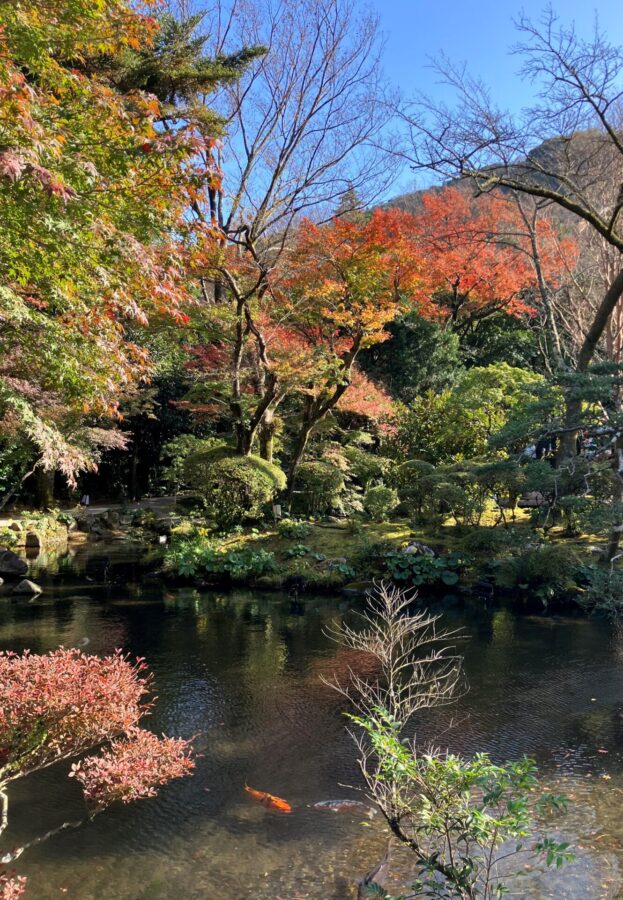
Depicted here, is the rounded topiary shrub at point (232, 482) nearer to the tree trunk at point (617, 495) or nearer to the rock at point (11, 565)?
the rock at point (11, 565)

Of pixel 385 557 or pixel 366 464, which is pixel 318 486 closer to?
pixel 366 464

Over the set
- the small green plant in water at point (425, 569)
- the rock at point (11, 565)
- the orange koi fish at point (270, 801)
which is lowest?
the orange koi fish at point (270, 801)

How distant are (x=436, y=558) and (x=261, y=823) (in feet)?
22.2

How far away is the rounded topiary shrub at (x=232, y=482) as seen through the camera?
11625 millimetres

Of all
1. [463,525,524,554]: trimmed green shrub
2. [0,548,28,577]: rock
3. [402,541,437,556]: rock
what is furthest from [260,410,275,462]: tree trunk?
[0,548,28,577]: rock

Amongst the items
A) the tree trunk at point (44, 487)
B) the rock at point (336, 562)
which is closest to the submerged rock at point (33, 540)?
the tree trunk at point (44, 487)

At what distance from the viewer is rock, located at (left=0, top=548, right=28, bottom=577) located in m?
10.8

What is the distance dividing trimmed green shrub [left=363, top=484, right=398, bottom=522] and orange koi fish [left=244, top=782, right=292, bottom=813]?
819 centimetres

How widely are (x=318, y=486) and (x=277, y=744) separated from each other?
824 centimetres

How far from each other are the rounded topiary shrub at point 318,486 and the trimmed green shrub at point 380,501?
2.93 feet

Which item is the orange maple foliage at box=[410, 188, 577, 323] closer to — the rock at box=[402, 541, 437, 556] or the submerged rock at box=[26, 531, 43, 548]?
the rock at box=[402, 541, 437, 556]

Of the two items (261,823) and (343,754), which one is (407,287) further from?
(261,823)

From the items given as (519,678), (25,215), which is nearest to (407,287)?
(519,678)

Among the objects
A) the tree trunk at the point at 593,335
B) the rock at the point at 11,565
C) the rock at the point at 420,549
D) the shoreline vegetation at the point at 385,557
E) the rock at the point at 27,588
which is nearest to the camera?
the shoreline vegetation at the point at 385,557
